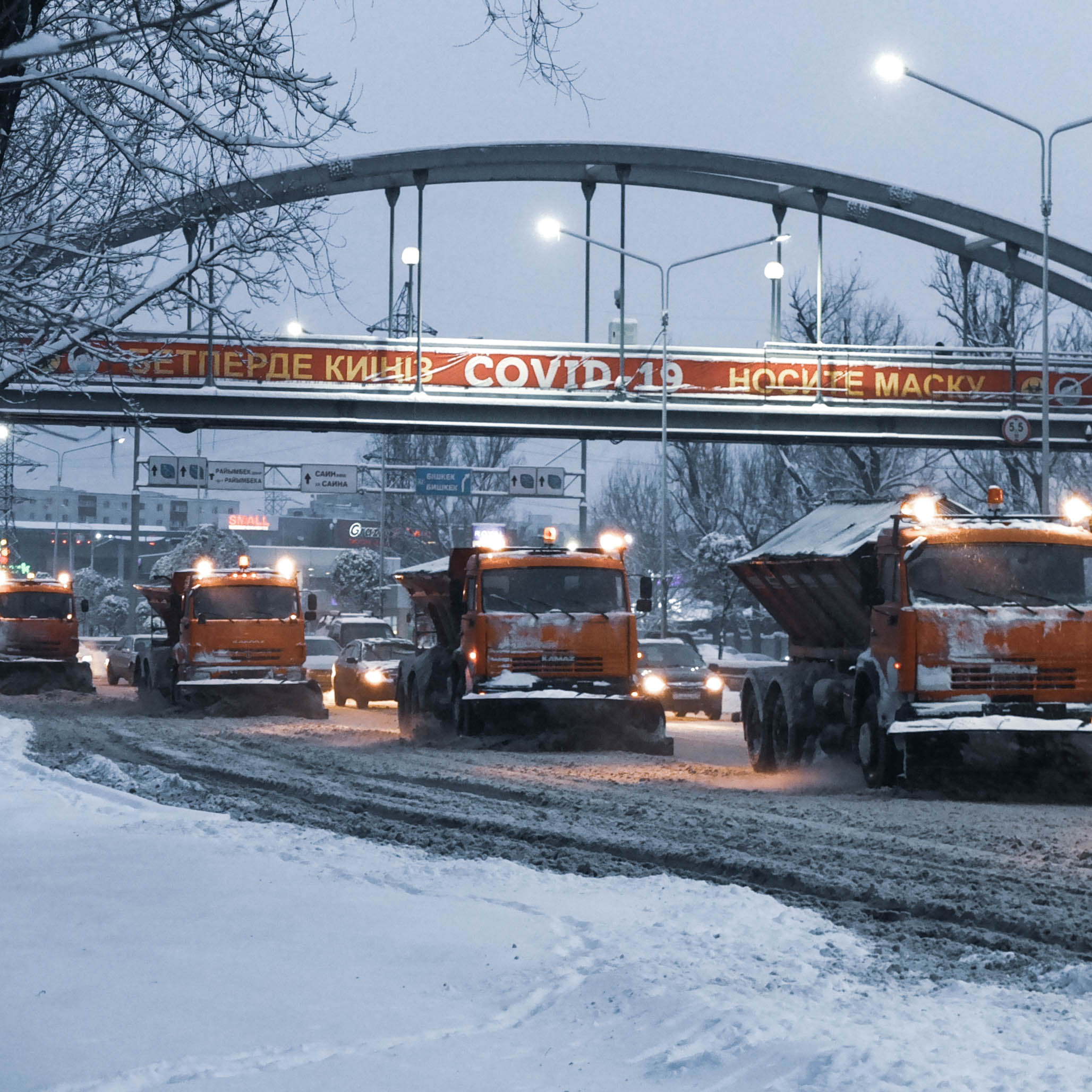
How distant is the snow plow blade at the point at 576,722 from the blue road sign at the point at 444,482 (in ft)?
105

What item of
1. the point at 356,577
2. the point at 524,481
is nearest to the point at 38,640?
the point at 524,481

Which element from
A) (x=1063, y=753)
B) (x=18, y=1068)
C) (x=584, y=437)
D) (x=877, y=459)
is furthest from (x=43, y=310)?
(x=877, y=459)

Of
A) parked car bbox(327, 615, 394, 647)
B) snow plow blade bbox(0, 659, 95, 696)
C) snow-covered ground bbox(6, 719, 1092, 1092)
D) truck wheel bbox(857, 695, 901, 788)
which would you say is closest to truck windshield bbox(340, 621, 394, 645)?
parked car bbox(327, 615, 394, 647)

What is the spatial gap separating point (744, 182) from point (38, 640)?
2589 cm

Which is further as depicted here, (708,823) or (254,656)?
(254,656)

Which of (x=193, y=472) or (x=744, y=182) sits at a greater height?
(x=744, y=182)

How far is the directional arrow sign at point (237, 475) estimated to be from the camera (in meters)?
51.7

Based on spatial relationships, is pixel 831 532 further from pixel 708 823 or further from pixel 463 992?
pixel 463 992

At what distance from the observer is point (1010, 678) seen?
1496 centimetres

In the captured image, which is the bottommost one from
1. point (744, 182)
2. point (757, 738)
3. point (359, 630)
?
point (757, 738)

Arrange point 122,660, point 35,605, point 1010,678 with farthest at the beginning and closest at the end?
point 122,660 → point 35,605 → point 1010,678

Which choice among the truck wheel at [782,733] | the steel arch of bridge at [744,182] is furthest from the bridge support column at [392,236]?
the truck wheel at [782,733]

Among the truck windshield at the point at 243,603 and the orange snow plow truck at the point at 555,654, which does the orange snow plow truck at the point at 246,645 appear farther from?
the orange snow plow truck at the point at 555,654

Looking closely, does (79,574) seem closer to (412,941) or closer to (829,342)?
(829,342)
